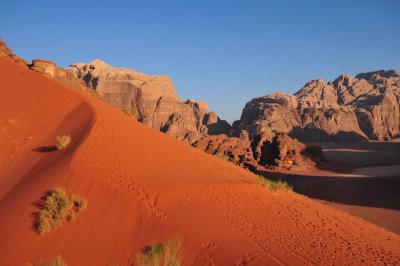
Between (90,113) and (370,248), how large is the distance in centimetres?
885

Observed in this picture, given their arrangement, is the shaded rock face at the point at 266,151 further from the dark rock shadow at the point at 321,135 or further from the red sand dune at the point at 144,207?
the dark rock shadow at the point at 321,135

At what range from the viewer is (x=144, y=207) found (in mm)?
8234

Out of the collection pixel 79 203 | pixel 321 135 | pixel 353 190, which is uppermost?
pixel 321 135

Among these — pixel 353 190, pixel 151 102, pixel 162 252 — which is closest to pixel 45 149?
pixel 162 252

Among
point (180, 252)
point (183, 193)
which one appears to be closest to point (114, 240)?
point (180, 252)

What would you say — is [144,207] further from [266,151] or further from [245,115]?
[245,115]

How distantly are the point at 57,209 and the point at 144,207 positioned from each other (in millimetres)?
1700

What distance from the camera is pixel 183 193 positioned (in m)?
9.19

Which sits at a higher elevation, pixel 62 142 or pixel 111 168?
pixel 62 142

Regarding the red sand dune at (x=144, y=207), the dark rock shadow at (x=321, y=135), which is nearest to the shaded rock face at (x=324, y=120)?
the dark rock shadow at (x=321, y=135)

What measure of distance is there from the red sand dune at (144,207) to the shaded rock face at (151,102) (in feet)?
199

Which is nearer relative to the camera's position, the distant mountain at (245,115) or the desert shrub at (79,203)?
the desert shrub at (79,203)

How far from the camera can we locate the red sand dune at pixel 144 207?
709 centimetres

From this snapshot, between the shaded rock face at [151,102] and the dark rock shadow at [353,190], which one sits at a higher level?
the shaded rock face at [151,102]
